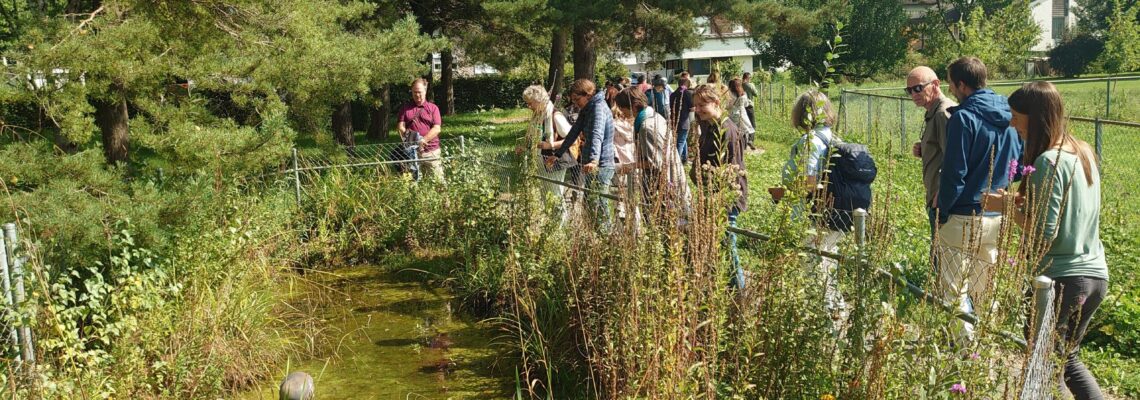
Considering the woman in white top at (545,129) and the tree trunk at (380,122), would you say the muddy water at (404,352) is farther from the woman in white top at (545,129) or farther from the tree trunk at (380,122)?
the tree trunk at (380,122)

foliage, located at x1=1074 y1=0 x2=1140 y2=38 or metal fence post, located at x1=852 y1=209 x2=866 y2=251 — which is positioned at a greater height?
foliage, located at x1=1074 y1=0 x2=1140 y2=38

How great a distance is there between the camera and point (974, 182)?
4.69 meters

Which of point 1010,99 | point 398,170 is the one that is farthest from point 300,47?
point 1010,99

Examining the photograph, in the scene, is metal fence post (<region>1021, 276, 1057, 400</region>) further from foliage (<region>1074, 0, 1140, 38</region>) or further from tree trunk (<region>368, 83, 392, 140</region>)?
foliage (<region>1074, 0, 1140, 38</region>)

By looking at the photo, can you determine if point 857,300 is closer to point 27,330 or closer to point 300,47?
point 27,330

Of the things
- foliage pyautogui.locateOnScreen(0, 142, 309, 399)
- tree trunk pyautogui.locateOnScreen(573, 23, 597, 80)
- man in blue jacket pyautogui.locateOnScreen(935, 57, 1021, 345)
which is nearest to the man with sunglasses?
man in blue jacket pyautogui.locateOnScreen(935, 57, 1021, 345)

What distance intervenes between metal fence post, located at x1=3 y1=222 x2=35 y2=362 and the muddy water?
44.9 inches

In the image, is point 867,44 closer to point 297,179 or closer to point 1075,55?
point 1075,55

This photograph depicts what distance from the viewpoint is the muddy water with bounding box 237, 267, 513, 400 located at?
5.48 meters

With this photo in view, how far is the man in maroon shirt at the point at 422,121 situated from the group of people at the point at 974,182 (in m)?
4.03

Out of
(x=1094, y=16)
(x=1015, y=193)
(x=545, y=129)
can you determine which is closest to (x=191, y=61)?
(x=545, y=129)

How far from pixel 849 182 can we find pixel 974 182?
79cm

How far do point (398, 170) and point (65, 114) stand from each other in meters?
3.99

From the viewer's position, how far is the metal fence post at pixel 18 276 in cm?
432
